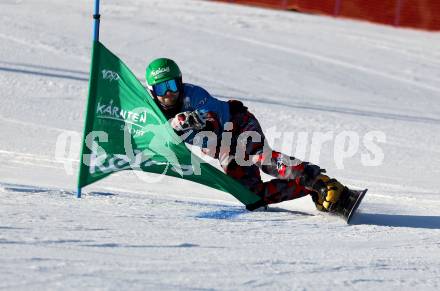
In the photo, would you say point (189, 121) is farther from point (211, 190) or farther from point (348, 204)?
point (211, 190)

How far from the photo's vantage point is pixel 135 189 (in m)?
8.37

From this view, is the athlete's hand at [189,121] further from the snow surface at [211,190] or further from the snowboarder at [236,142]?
the snow surface at [211,190]

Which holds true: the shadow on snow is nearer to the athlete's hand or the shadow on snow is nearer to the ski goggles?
the athlete's hand

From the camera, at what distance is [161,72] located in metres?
7.17

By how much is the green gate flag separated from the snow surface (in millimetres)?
336

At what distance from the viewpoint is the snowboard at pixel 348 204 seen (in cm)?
699

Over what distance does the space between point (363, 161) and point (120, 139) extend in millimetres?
5096

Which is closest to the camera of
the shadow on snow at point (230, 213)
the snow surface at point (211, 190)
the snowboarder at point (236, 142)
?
the snow surface at point (211, 190)

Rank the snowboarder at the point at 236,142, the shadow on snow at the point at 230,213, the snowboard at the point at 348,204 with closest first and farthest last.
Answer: the shadow on snow at the point at 230,213, the snowboard at the point at 348,204, the snowboarder at the point at 236,142

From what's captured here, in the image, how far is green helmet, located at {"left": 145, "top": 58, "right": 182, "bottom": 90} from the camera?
282 inches

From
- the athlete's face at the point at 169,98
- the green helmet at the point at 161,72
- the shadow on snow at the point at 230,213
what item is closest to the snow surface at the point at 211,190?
A: the shadow on snow at the point at 230,213

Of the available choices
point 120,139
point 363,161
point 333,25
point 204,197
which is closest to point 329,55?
point 333,25

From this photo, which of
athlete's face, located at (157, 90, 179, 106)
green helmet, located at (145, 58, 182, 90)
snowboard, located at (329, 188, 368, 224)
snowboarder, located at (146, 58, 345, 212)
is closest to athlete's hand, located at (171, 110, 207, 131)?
snowboarder, located at (146, 58, 345, 212)

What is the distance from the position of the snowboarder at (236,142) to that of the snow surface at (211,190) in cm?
22
